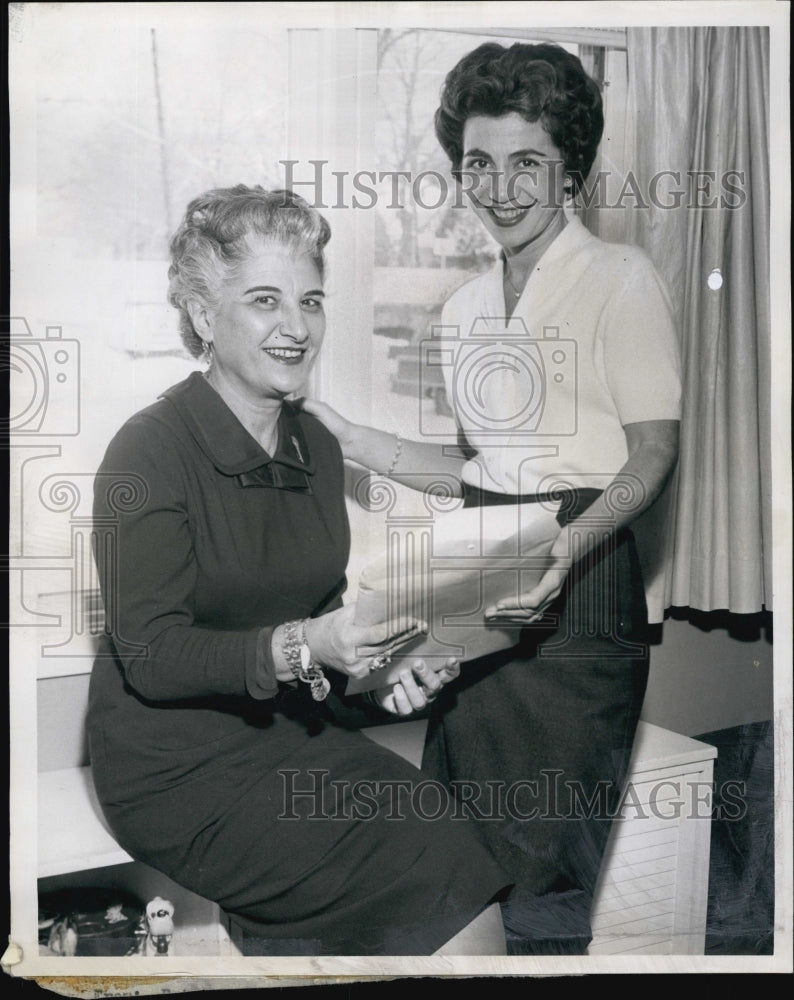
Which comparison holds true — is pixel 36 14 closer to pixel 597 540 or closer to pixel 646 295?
pixel 646 295

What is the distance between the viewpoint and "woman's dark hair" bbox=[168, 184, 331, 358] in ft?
6.90

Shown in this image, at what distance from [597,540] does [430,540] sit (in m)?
0.35

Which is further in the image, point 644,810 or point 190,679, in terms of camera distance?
point 644,810

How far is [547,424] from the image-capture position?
2.16 metres

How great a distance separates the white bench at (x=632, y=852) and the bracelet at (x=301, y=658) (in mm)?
164

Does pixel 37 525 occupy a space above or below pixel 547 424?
below

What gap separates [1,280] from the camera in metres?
2.18

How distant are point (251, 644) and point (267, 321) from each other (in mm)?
660

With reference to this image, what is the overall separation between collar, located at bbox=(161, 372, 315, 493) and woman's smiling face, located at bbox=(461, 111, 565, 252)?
59 centimetres

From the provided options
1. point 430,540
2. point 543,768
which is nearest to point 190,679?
point 430,540

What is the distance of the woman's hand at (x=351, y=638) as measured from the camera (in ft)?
6.89

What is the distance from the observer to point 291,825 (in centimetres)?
215

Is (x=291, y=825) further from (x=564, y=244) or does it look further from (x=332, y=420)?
(x=564, y=244)

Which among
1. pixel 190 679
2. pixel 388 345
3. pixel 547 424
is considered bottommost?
pixel 190 679
